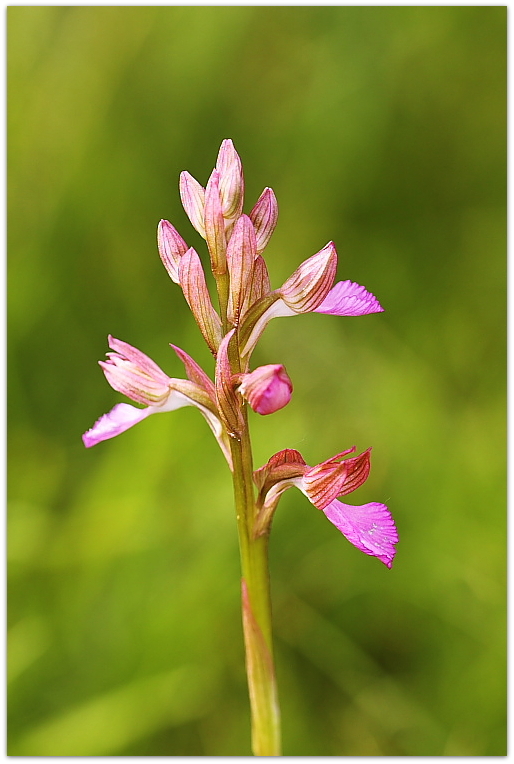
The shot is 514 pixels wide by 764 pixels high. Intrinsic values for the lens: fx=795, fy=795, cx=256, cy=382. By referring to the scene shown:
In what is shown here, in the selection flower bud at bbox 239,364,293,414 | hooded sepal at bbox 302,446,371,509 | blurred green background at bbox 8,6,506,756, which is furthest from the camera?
blurred green background at bbox 8,6,506,756

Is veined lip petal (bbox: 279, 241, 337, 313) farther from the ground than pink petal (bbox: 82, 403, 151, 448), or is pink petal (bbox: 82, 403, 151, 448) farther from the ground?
veined lip petal (bbox: 279, 241, 337, 313)

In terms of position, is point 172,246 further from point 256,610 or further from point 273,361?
point 273,361

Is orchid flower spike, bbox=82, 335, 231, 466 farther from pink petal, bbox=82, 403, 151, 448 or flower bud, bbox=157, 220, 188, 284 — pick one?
flower bud, bbox=157, 220, 188, 284

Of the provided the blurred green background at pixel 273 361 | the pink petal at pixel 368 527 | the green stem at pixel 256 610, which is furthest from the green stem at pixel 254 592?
the blurred green background at pixel 273 361

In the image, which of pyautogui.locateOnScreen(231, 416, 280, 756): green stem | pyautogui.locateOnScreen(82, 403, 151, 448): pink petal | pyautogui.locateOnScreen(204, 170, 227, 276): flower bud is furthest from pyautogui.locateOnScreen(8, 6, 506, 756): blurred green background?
pyautogui.locateOnScreen(204, 170, 227, 276): flower bud

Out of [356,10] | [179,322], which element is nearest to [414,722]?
[179,322]

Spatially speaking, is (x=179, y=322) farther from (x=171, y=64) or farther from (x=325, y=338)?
(x=171, y=64)
